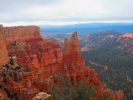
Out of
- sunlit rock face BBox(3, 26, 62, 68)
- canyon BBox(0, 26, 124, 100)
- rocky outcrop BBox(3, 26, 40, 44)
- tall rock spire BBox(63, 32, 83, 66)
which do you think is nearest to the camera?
canyon BBox(0, 26, 124, 100)

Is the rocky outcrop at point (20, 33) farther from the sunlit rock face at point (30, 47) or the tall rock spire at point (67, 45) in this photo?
the tall rock spire at point (67, 45)

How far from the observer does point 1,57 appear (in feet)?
140

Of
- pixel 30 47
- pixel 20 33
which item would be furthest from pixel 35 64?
pixel 20 33

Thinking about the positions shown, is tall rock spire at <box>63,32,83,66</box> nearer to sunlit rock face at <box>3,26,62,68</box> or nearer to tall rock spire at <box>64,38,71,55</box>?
tall rock spire at <box>64,38,71,55</box>

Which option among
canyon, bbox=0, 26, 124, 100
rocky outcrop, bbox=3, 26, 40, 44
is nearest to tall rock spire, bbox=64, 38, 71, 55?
canyon, bbox=0, 26, 124, 100

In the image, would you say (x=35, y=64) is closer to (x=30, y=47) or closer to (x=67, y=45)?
(x=67, y=45)

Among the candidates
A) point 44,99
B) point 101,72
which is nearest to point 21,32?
point 44,99

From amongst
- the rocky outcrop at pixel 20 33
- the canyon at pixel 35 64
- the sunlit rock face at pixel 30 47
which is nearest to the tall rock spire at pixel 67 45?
the canyon at pixel 35 64

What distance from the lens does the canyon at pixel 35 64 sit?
3894 centimetres

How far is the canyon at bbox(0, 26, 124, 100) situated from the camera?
38.9m

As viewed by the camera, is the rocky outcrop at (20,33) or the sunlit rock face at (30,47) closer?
the sunlit rock face at (30,47)

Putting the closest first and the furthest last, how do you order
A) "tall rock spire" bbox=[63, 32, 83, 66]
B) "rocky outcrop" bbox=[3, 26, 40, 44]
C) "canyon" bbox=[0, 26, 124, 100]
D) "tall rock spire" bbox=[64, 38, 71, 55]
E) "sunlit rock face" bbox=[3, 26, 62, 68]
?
1. "canyon" bbox=[0, 26, 124, 100]
2. "tall rock spire" bbox=[63, 32, 83, 66]
3. "tall rock spire" bbox=[64, 38, 71, 55]
4. "sunlit rock face" bbox=[3, 26, 62, 68]
5. "rocky outcrop" bbox=[3, 26, 40, 44]

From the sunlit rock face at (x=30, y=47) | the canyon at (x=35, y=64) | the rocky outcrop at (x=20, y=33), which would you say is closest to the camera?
the canyon at (x=35, y=64)

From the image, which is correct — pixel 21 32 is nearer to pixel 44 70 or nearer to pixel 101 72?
pixel 44 70
